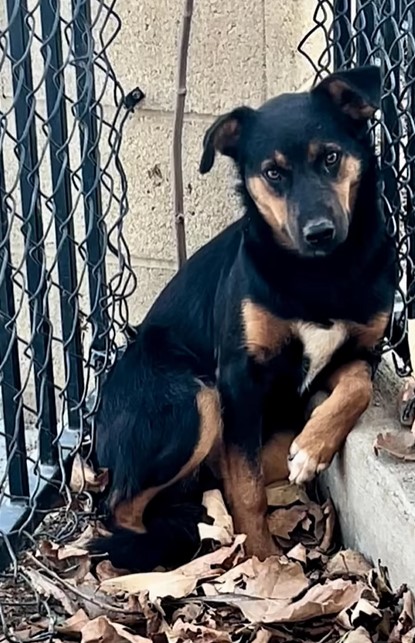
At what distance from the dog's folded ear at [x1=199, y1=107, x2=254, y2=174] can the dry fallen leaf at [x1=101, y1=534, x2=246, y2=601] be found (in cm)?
93

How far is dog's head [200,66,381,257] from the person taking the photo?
2.53 meters

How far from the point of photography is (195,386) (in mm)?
2844

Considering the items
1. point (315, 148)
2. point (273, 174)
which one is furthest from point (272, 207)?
point (315, 148)

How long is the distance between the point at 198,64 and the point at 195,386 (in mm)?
1030

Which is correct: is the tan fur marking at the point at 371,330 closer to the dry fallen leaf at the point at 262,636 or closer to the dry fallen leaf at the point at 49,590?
the dry fallen leaf at the point at 262,636

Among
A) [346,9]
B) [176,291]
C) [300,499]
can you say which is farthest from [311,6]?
[300,499]

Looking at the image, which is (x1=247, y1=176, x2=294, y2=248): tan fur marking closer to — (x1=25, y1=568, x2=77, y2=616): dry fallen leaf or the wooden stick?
the wooden stick

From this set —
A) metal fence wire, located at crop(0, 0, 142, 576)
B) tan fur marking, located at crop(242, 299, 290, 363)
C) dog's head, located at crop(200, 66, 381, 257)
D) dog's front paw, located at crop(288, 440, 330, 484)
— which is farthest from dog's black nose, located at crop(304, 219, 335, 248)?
metal fence wire, located at crop(0, 0, 142, 576)

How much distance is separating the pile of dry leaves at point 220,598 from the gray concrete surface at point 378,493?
0.18ft

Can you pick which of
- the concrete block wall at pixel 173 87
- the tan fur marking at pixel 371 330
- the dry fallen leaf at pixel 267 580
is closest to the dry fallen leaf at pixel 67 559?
the dry fallen leaf at pixel 267 580

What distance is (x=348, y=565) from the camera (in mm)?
2529

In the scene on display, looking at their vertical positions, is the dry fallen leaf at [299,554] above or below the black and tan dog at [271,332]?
below

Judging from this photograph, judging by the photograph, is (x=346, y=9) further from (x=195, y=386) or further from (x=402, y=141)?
(x=195, y=386)

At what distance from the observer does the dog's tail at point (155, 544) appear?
8.56 ft
